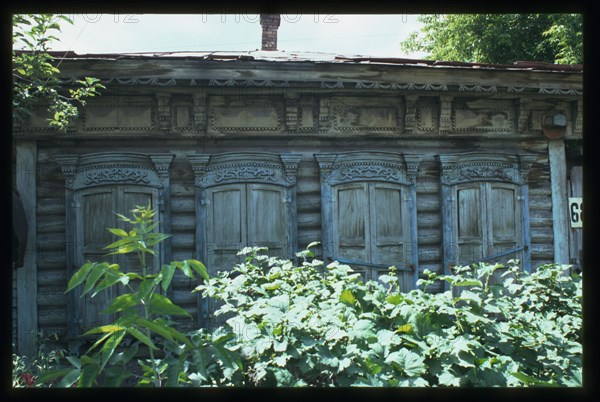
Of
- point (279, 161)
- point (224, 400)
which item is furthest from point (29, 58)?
point (224, 400)

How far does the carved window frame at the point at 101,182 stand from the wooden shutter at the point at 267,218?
104 cm

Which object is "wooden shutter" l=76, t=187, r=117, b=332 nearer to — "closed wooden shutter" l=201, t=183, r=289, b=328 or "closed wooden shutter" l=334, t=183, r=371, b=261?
"closed wooden shutter" l=201, t=183, r=289, b=328

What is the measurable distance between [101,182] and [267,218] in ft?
6.83

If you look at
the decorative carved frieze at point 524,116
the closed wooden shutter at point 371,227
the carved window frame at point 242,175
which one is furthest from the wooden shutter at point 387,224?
the decorative carved frieze at point 524,116

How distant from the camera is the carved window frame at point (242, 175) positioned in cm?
580

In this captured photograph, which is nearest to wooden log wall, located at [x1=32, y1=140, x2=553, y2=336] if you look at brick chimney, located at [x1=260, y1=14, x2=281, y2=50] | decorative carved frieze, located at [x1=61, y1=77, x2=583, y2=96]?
decorative carved frieze, located at [x1=61, y1=77, x2=583, y2=96]

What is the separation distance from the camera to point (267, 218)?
5.88 meters

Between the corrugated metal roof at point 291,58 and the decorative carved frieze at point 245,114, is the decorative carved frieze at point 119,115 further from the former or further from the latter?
the decorative carved frieze at point 245,114

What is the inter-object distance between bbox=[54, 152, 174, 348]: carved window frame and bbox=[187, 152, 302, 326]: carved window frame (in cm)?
40

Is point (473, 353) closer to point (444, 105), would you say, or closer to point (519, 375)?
point (519, 375)

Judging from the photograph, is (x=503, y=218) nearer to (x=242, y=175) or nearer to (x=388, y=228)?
(x=388, y=228)

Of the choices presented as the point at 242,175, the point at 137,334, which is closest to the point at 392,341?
the point at 137,334

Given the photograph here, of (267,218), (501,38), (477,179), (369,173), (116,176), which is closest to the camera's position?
(116,176)

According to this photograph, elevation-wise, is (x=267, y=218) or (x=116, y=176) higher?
(x=116, y=176)
